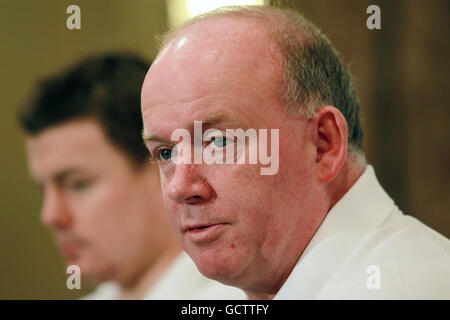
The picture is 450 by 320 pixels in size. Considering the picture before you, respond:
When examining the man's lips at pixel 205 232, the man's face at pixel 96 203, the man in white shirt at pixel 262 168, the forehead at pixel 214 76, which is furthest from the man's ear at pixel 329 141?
the man's face at pixel 96 203

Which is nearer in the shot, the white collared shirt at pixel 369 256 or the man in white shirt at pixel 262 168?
the white collared shirt at pixel 369 256

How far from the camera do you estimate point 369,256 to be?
1.65m

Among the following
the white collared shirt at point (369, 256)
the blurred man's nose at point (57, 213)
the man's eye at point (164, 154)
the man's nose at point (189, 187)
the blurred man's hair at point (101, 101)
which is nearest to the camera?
the white collared shirt at point (369, 256)

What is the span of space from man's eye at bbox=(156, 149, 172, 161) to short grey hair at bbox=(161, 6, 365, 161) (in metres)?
0.32

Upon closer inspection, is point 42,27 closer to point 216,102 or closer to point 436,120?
point 436,120

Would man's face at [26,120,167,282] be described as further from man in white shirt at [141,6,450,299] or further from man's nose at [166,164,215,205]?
man's nose at [166,164,215,205]

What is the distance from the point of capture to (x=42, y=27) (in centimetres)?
582

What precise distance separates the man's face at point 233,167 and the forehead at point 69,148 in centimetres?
174

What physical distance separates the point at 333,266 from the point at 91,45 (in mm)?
4550

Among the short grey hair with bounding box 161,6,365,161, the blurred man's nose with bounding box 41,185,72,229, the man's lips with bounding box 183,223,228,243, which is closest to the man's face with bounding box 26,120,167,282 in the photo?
the blurred man's nose with bounding box 41,185,72,229

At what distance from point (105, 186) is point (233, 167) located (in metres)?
1.87

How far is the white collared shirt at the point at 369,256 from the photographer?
1555 mm

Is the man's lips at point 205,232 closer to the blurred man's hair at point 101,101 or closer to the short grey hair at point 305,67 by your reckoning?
the short grey hair at point 305,67

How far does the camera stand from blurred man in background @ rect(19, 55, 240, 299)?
11.1 ft
